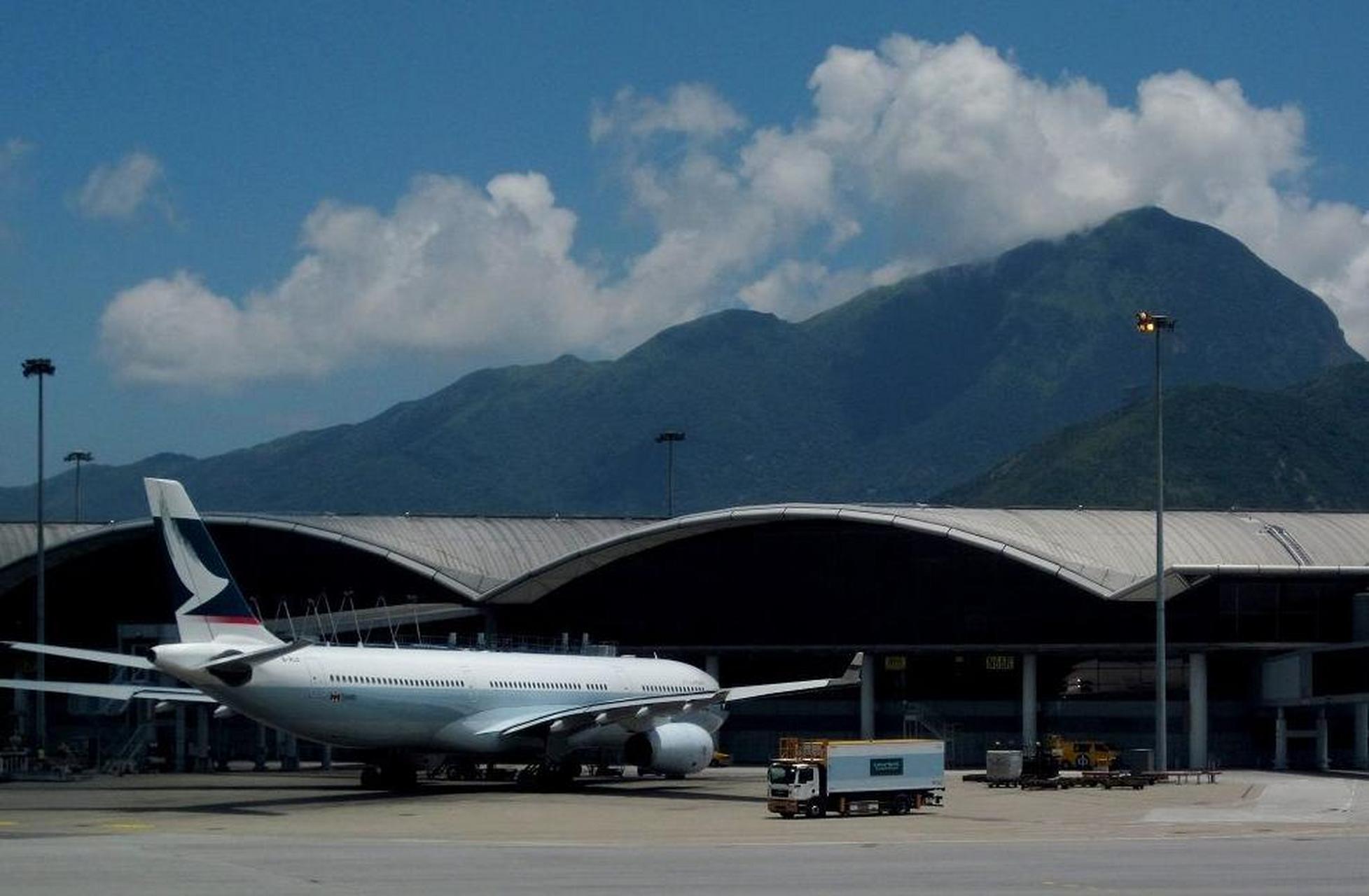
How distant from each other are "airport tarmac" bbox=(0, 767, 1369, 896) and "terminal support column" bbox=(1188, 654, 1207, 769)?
40.5ft

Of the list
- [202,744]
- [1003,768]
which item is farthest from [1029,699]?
[202,744]

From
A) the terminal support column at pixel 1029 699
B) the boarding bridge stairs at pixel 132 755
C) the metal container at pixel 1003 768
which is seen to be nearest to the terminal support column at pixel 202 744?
the boarding bridge stairs at pixel 132 755

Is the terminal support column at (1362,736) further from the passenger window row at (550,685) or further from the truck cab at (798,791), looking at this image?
the truck cab at (798,791)

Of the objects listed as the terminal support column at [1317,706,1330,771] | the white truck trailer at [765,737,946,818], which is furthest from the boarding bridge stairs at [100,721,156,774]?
the terminal support column at [1317,706,1330,771]

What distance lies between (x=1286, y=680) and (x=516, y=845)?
46571 millimetres

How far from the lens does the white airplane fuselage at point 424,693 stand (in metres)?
51.8

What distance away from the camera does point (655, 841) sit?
1624 inches

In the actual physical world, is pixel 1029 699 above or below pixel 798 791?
above

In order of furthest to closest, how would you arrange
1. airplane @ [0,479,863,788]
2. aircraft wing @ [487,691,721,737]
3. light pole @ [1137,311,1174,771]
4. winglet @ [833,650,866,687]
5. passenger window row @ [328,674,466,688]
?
1. light pole @ [1137,311,1174,771]
2. winglet @ [833,650,866,687]
3. aircraft wing @ [487,691,721,737]
4. passenger window row @ [328,674,466,688]
5. airplane @ [0,479,863,788]

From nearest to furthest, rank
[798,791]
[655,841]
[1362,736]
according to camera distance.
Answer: [655,841] < [798,791] < [1362,736]

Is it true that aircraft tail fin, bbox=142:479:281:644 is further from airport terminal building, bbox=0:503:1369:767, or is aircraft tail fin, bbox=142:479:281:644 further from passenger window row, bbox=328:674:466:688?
airport terminal building, bbox=0:503:1369:767

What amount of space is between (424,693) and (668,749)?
8940mm

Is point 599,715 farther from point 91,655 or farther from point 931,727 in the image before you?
point 931,727

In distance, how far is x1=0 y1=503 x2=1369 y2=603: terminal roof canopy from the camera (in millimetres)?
78188
